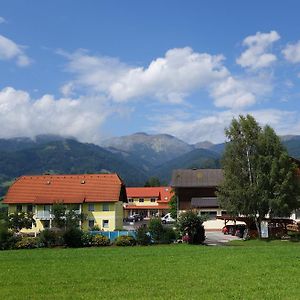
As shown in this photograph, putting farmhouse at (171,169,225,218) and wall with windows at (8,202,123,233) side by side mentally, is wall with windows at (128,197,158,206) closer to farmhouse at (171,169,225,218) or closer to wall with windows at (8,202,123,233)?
farmhouse at (171,169,225,218)

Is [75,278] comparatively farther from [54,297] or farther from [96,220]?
[96,220]

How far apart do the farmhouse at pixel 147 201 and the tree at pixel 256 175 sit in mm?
95507

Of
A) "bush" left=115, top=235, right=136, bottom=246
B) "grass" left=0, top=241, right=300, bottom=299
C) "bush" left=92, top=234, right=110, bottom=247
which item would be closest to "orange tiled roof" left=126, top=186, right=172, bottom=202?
"bush" left=115, top=235, right=136, bottom=246

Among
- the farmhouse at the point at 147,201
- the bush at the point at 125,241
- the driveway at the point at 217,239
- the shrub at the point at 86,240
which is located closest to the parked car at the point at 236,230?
the driveway at the point at 217,239

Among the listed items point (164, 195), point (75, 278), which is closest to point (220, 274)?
point (75, 278)

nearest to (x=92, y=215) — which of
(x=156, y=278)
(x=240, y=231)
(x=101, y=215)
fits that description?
(x=101, y=215)

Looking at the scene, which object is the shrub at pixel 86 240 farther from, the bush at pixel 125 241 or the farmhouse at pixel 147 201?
the farmhouse at pixel 147 201

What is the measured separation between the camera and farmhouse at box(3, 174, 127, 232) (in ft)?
230

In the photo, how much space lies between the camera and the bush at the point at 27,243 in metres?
38.4

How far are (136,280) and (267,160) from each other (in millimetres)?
29671

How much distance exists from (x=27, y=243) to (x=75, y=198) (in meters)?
32.1

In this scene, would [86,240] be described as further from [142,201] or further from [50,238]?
[142,201]

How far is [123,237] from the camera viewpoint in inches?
1571

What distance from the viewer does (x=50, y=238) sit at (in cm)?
3900
